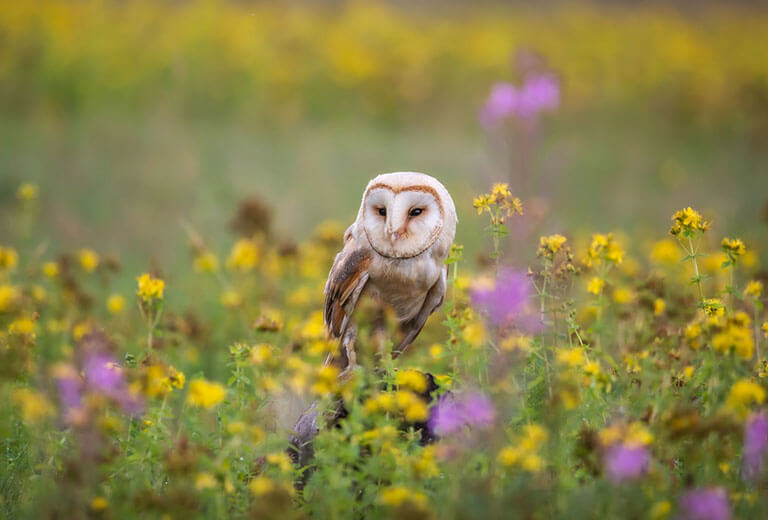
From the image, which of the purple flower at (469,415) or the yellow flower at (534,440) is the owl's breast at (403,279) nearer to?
the purple flower at (469,415)

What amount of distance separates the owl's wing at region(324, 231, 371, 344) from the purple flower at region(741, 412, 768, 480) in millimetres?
1692

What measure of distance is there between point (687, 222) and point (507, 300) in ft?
2.90

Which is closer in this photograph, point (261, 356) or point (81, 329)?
point (261, 356)

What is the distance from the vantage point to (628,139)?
52.0ft

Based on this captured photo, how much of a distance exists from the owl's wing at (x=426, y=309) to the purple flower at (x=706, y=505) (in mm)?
1623

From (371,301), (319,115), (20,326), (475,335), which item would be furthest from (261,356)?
(319,115)

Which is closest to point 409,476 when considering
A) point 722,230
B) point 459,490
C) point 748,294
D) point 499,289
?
point 459,490

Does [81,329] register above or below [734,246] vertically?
above

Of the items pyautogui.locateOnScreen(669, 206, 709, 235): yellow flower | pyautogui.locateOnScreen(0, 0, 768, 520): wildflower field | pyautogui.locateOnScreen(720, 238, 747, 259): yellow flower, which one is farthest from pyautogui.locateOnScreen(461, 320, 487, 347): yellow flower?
pyautogui.locateOnScreen(720, 238, 747, 259): yellow flower

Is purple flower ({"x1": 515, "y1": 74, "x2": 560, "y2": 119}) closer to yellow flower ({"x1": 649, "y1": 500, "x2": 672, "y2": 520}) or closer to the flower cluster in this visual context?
the flower cluster

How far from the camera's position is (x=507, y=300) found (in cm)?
254

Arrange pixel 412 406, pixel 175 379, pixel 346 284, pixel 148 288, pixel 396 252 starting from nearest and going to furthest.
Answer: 1. pixel 412 406
2. pixel 175 379
3. pixel 148 288
4. pixel 396 252
5. pixel 346 284

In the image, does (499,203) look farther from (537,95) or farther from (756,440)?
(756,440)

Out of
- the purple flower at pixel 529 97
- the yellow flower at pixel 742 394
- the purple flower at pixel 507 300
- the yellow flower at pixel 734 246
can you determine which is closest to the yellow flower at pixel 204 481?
the purple flower at pixel 507 300
